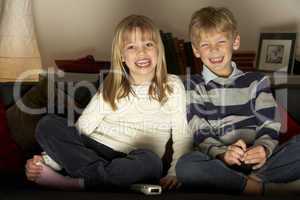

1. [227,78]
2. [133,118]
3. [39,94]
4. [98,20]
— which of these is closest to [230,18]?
[227,78]

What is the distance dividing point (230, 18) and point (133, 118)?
496 mm

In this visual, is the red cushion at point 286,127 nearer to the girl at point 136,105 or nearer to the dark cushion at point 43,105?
the girl at point 136,105

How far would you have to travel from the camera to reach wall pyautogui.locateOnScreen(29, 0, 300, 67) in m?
2.59

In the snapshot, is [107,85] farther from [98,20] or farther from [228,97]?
[98,20]

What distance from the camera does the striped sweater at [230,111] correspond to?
5.41 feet

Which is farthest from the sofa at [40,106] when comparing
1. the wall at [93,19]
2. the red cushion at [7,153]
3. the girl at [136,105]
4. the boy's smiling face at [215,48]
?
the wall at [93,19]

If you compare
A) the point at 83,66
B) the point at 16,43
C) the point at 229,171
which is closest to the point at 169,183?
the point at 229,171

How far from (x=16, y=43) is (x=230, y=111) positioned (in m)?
1.18

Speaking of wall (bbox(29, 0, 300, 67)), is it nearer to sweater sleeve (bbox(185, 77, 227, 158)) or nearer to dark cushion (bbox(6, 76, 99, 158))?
dark cushion (bbox(6, 76, 99, 158))

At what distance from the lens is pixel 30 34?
7.89ft

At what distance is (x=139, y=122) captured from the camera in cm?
176

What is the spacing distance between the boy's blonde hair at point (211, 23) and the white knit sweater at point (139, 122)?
0.20 metres

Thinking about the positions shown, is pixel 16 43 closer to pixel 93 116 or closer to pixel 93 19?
pixel 93 19

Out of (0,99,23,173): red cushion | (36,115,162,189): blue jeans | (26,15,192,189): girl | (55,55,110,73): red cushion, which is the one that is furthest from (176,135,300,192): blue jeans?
(55,55,110,73): red cushion
